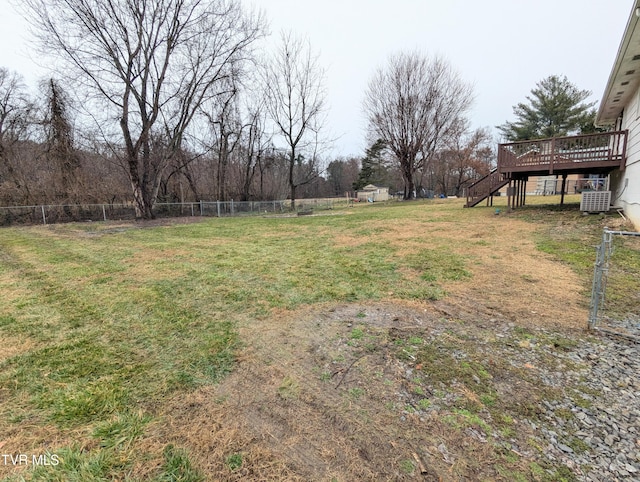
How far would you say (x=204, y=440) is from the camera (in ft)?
5.24

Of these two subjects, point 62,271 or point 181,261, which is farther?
point 181,261

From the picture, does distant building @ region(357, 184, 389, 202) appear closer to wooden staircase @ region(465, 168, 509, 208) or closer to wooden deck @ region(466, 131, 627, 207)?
wooden staircase @ region(465, 168, 509, 208)

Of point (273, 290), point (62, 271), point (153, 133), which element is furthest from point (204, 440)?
point (153, 133)

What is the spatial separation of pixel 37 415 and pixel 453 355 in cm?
298

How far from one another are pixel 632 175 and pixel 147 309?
463 inches

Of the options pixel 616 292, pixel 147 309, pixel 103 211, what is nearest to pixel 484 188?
pixel 616 292

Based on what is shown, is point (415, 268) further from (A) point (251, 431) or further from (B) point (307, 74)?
(B) point (307, 74)

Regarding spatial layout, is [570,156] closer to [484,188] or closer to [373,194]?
[484,188]

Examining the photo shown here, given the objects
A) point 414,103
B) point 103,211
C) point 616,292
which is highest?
point 414,103

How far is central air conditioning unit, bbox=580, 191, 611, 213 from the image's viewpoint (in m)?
8.98

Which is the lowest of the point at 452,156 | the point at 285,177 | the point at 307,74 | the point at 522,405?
the point at 522,405

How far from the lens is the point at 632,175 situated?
775 cm

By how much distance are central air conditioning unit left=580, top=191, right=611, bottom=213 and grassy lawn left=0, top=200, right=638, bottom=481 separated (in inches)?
58.2

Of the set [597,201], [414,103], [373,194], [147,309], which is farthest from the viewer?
[373,194]
